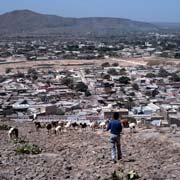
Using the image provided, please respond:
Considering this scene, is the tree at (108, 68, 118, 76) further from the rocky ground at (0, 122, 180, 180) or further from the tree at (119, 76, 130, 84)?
the rocky ground at (0, 122, 180, 180)

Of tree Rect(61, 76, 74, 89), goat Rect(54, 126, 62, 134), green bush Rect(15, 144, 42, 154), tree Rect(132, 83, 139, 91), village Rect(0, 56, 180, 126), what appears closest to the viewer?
green bush Rect(15, 144, 42, 154)

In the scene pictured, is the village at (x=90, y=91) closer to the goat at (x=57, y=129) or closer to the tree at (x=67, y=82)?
the tree at (x=67, y=82)

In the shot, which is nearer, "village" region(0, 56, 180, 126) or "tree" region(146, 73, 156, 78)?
"village" region(0, 56, 180, 126)

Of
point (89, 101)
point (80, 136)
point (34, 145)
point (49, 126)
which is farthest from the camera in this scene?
point (89, 101)

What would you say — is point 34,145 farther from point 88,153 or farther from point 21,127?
point 21,127

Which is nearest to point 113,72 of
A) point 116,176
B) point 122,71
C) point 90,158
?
point 122,71

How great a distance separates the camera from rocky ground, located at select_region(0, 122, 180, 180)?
8.30 metres

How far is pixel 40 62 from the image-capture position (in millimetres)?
76312

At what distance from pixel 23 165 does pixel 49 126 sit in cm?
468

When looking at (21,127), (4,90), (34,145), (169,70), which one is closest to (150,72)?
(169,70)

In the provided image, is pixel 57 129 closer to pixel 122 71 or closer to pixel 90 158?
pixel 90 158

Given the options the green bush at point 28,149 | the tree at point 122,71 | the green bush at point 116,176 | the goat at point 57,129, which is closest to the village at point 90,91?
the tree at point 122,71

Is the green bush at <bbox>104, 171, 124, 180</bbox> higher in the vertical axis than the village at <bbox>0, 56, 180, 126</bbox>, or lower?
higher

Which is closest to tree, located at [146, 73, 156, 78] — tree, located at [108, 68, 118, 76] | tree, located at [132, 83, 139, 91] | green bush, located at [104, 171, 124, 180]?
tree, located at [108, 68, 118, 76]
